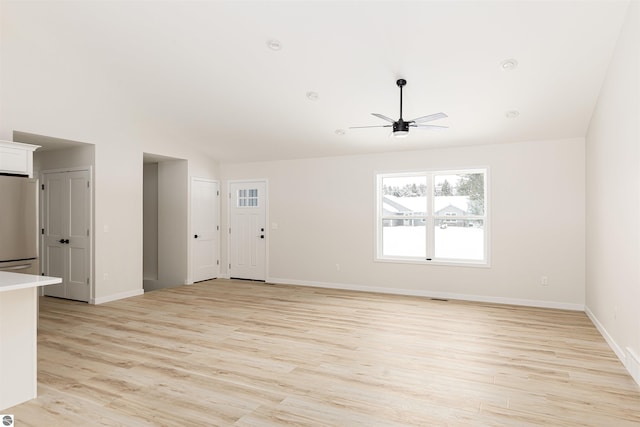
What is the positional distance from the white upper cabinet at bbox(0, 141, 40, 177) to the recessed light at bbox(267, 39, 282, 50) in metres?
3.07

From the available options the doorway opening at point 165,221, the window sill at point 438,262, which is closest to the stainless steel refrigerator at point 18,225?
the doorway opening at point 165,221

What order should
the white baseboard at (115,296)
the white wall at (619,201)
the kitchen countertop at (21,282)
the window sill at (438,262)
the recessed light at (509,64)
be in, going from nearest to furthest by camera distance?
the kitchen countertop at (21,282), the white wall at (619,201), the recessed light at (509,64), the white baseboard at (115,296), the window sill at (438,262)

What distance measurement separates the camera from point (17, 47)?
4637mm

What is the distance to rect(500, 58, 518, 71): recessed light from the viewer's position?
4117 mm

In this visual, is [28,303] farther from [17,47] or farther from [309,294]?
[309,294]

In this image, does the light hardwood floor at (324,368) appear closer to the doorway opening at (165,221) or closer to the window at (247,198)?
the doorway opening at (165,221)

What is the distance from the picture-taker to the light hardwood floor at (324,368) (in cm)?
261

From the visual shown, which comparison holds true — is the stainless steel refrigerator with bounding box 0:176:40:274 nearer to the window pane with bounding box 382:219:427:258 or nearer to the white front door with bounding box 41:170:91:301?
the white front door with bounding box 41:170:91:301

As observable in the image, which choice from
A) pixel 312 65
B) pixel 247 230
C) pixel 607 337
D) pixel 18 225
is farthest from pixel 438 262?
pixel 18 225

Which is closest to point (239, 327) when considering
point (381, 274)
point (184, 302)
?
point (184, 302)

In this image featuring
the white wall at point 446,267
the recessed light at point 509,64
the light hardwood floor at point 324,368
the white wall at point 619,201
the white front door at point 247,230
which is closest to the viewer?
the light hardwood floor at point 324,368

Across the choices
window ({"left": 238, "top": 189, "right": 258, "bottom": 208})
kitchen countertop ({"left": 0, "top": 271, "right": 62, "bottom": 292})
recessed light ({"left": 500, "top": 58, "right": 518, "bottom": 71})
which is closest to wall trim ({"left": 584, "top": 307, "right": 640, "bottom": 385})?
recessed light ({"left": 500, "top": 58, "right": 518, "bottom": 71})

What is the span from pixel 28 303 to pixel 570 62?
17.8 feet

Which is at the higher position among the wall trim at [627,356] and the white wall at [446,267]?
the white wall at [446,267]
